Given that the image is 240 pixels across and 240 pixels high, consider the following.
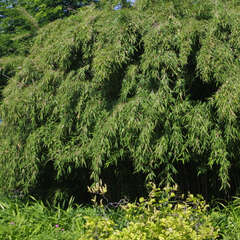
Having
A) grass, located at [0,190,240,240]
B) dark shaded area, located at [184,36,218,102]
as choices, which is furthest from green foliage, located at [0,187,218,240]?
dark shaded area, located at [184,36,218,102]

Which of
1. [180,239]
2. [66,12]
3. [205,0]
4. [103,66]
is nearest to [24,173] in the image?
[103,66]

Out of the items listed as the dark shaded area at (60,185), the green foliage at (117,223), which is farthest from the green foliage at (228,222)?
the dark shaded area at (60,185)

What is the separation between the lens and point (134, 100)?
10.5 feet

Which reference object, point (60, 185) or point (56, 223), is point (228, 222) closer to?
point (56, 223)

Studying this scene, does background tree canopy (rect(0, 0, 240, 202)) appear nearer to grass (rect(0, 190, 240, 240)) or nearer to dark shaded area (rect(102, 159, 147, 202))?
dark shaded area (rect(102, 159, 147, 202))

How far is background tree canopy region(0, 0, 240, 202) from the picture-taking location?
3.08 m

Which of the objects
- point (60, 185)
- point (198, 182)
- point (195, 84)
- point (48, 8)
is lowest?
point (60, 185)

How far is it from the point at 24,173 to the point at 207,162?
6.77ft

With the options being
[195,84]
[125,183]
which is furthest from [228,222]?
[195,84]

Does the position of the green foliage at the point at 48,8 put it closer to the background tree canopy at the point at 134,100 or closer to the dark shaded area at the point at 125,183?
the background tree canopy at the point at 134,100

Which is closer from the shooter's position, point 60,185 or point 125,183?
point 125,183

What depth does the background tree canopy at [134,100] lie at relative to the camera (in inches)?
121

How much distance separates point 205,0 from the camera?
346 cm

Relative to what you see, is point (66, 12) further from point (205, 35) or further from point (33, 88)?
point (205, 35)
